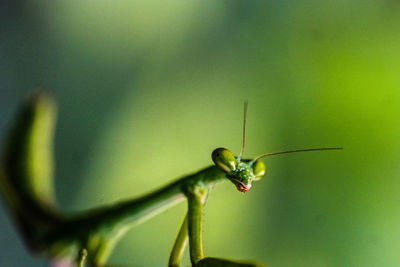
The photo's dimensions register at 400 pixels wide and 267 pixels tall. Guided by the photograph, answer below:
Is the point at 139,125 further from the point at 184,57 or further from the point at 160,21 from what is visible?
the point at 160,21

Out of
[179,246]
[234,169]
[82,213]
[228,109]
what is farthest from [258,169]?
[228,109]

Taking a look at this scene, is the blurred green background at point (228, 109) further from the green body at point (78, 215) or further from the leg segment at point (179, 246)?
the leg segment at point (179, 246)

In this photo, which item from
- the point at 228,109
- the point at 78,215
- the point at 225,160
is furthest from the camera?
the point at 228,109

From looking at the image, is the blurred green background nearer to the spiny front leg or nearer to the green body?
the green body

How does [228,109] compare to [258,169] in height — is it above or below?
above

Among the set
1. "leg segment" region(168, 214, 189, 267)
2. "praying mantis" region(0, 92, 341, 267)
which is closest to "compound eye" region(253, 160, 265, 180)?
"praying mantis" region(0, 92, 341, 267)

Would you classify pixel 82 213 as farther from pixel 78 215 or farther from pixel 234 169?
pixel 234 169
